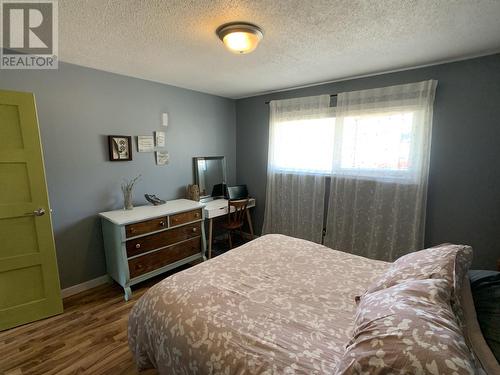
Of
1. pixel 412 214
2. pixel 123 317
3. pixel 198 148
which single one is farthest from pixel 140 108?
pixel 412 214

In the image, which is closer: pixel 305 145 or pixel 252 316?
pixel 252 316

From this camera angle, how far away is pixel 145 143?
2895 mm

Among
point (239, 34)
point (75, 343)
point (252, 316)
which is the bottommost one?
point (75, 343)

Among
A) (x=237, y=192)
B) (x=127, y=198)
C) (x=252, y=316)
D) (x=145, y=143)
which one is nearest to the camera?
(x=252, y=316)

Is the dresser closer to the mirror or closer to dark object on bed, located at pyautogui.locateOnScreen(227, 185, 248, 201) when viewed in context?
the mirror

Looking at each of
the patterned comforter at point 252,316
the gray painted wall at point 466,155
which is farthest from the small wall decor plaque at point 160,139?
the gray painted wall at point 466,155

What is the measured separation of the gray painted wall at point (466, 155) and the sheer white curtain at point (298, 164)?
2.82 ft

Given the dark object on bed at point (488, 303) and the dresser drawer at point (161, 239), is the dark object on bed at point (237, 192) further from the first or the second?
the dark object on bed at point (488, 303)

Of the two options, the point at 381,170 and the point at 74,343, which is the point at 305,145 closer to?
the point at 381,170

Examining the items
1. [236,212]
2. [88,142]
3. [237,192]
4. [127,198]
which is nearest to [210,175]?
[237,192]

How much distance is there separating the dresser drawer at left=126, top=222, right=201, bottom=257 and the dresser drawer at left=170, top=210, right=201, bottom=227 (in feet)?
0.23

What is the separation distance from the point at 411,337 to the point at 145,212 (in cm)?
246

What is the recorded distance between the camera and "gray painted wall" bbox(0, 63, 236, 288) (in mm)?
2227

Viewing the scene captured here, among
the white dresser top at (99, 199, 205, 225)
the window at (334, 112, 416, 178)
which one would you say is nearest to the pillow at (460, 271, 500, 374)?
the window at (334, 112, 416, 178)
